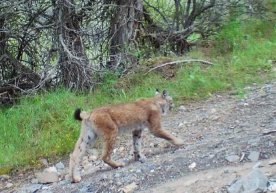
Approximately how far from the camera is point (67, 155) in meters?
8.42

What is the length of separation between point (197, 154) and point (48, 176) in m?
1.97

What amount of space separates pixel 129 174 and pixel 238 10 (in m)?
6.60

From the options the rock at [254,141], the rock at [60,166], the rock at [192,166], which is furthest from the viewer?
the rock at [60,166]

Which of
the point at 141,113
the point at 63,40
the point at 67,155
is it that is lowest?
the point at 67,155

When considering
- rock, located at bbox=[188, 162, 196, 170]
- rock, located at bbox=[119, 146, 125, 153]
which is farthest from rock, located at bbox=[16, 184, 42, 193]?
rock, located at bbox=[188, 162, 196, 170]

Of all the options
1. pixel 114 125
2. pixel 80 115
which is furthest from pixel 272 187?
pixel 80 115

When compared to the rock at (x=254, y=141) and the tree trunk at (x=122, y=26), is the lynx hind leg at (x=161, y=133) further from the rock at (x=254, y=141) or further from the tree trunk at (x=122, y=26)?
the tree trunk at (x=122, y=26)

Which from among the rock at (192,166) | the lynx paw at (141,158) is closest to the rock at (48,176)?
the lynx paw at (141,158)

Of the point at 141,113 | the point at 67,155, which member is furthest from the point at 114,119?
the point at 67,155

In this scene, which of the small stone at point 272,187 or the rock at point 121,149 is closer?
the small stone at point 272,187

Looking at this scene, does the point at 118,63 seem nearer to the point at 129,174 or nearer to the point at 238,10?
the point at 238,10

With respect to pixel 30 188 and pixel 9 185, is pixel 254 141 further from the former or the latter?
pixel 9 185

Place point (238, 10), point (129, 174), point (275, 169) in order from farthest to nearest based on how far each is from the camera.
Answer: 1. point (238, 10)
2. point (129, 174)
3. point (275, 169)

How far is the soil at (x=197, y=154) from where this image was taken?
641 centimetres
